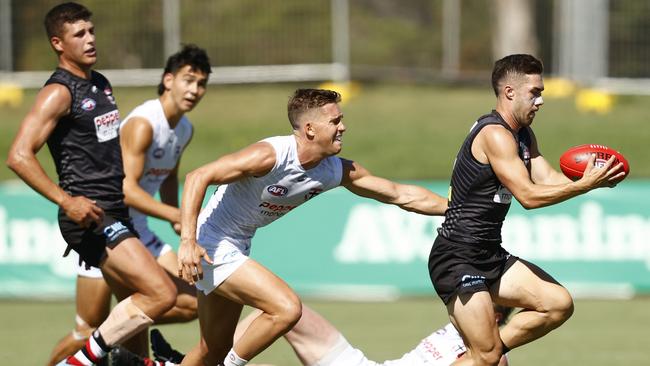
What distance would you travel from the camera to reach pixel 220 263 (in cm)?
696

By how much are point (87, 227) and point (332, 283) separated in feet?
18.2

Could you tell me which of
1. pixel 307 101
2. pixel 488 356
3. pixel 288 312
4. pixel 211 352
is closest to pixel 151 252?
pixel 211 352

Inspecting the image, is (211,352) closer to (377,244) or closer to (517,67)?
(517,67)

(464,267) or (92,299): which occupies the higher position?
(464,267)

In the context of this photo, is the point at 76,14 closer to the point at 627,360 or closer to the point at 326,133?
the point at 326,133

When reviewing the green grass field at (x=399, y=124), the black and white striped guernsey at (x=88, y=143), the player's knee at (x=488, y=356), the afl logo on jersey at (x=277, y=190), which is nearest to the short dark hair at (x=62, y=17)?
the black and white striped guernsey at (x=88, y=143)

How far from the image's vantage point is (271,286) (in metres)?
6.82

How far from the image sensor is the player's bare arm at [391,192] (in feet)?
24.2

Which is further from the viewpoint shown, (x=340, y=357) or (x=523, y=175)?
(x=340, y=357)

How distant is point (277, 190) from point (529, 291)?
5.40 feet

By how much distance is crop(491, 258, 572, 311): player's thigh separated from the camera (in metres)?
7.07

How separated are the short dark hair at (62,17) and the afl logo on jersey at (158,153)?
1.25 meters

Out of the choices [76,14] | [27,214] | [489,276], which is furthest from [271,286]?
[27,214]

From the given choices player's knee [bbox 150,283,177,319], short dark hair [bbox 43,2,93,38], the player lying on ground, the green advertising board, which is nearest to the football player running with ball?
the player lying on ground
